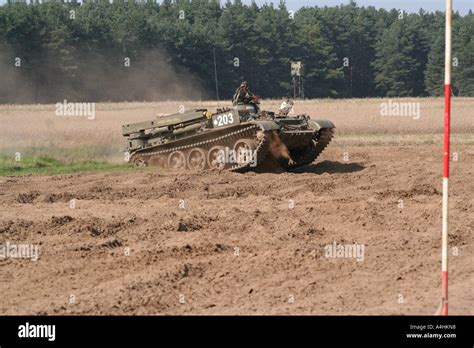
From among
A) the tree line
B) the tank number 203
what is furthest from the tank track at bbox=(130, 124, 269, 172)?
the tree line

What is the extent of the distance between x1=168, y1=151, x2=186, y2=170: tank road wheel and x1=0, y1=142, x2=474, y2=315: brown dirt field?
6.73ft

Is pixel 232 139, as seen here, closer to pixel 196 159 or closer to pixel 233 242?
pixel 196 159

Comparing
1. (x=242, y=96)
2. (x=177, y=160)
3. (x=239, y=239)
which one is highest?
(x=242, y=96)

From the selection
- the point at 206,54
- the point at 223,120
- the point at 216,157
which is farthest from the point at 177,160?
the point at 206,54

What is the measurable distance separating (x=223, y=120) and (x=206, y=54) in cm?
4478

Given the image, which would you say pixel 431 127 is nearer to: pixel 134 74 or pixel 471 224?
pixel 471 224

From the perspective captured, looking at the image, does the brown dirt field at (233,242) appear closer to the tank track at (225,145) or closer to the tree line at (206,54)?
the tank track at (225,145)

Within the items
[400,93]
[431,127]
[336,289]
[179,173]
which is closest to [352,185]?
[179,173]

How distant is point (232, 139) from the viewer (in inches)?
846

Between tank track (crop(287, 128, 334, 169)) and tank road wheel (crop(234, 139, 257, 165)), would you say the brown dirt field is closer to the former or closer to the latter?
tank road wheel (crop(234, 139, 257, 165))

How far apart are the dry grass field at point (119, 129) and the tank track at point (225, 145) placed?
2809 mm

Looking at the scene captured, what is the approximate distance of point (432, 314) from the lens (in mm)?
8555

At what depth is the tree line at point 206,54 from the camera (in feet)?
195
